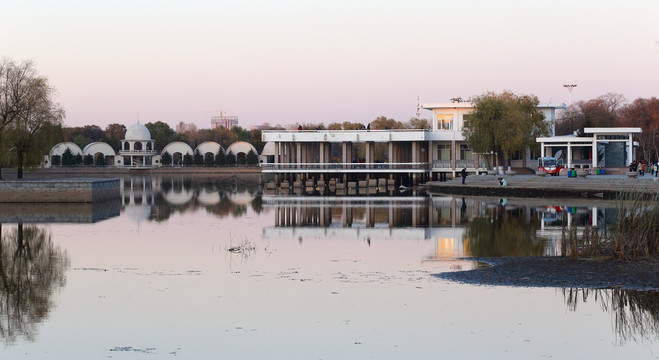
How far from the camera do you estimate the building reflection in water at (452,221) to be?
2621 cm

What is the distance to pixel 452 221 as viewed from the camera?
35.3m

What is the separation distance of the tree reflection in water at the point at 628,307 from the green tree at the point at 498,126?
53.9 metres

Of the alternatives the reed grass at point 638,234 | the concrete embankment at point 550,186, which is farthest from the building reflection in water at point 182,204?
the reed grass at point 638,234

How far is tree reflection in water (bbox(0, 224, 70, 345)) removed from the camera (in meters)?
15.0

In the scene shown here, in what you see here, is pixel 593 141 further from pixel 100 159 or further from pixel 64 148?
pixel 64 148

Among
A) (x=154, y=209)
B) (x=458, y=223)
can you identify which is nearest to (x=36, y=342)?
(x=458, y=223)

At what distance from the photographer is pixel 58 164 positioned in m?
121

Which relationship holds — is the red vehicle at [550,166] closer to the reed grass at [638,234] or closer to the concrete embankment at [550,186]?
the concrete embankment at [550,186]

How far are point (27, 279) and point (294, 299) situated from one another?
6.94 meters

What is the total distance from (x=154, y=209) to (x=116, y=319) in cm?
3108

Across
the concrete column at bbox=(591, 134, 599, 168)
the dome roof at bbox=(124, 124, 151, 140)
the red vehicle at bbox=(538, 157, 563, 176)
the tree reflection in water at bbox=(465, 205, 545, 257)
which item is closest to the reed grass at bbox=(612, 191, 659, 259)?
the tree reflection in water at bbox=(465, 205, 545, 257)

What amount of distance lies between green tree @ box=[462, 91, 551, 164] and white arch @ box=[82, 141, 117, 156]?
224 ft

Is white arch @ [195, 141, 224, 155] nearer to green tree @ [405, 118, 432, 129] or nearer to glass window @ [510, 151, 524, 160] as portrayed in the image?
green tree @ [405, 118, 432, 129]

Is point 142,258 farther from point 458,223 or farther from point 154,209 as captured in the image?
point 154,209
